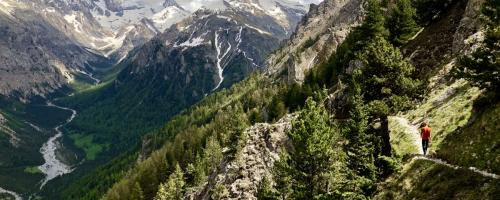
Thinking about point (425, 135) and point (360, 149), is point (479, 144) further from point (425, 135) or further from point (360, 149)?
point (360, 149)

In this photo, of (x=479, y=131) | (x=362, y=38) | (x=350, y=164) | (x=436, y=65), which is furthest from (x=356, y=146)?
(x=362, y=38)

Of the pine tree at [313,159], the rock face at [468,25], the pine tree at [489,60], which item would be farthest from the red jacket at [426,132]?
the rock face at [468,25]

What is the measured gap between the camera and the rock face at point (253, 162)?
277 ft

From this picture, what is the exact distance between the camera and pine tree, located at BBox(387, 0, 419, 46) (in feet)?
289

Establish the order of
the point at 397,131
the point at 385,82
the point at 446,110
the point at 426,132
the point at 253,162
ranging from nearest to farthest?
1. the point at 426,132
2. the point at 446,110
3. the point at 385,82
4. the point at 397,131
5. the point at 253,162

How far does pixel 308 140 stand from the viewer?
190ft

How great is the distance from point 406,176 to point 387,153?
6.54 metres

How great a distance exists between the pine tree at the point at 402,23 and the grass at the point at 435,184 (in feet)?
145

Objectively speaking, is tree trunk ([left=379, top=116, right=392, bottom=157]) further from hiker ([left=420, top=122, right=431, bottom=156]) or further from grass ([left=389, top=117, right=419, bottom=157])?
hiker ([left=420, top=122, right=431, bottom=156])

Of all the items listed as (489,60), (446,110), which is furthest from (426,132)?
(446,110)

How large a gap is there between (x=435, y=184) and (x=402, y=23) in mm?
52747

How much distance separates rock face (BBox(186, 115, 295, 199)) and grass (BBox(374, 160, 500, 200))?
3670 centimetres

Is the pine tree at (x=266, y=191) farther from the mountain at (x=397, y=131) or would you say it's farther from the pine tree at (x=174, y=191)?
the pine tree at (x=174, y=191)

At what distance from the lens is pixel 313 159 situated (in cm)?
5909
